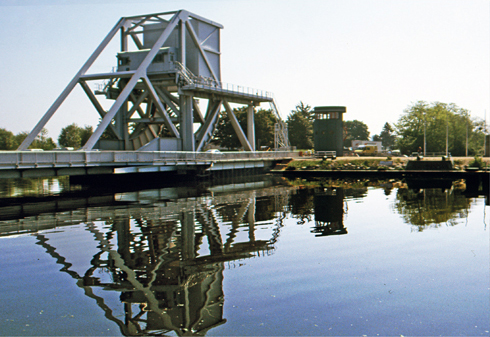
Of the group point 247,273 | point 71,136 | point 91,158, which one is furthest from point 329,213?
point 71,136

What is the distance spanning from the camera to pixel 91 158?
3344 cm

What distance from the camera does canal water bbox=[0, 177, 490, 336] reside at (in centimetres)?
891

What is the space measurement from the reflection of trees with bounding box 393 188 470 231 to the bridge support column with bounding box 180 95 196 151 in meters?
25.1

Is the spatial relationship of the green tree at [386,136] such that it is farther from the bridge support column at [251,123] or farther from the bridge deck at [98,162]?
the bridge deck at [98,162]

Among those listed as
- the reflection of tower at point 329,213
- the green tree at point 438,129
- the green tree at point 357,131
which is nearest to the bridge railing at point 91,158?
the reflection of tower at point 329,213

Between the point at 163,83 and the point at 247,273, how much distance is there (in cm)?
4232

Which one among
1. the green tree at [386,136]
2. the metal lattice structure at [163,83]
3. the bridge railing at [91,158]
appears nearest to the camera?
the bridge railing at [91,158]

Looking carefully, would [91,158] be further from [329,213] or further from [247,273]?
[247,273]

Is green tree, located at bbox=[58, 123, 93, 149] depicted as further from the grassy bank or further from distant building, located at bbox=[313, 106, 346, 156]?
the grassy bank

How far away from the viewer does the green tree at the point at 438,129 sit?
9312 cm

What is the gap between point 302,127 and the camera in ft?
381

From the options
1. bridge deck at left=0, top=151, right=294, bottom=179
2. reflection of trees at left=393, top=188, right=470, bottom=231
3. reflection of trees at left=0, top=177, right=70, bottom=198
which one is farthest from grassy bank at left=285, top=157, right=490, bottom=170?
reflection of trees at left=0, top=177, right=70, bottom=198

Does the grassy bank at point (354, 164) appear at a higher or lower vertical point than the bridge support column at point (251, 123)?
lower

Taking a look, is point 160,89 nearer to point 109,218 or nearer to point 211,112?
point 211,112
